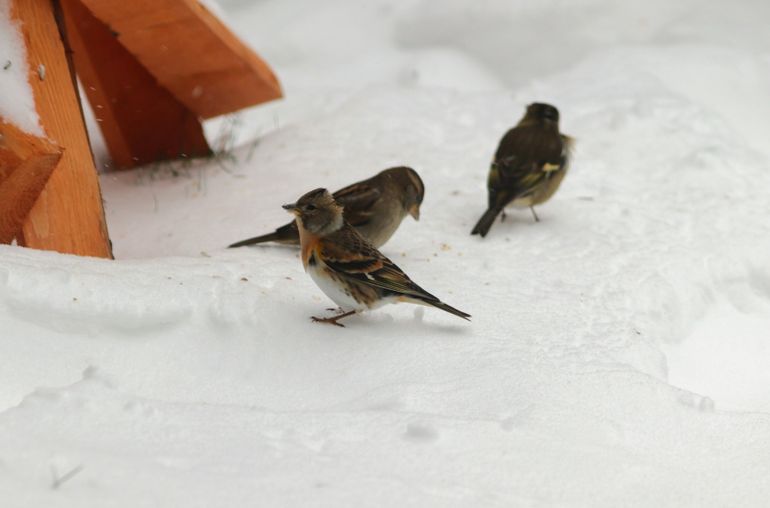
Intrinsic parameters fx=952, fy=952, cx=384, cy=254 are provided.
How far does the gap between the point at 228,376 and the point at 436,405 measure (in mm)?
792

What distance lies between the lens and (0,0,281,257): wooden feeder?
14.6 feet

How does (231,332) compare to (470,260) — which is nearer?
(231,332)

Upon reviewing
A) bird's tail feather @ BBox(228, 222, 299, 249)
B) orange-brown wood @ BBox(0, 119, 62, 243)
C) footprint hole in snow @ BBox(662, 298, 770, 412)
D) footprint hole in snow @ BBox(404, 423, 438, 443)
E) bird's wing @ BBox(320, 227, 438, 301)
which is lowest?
footprint hole in snow @ BBox(662, 298, 770, 412)

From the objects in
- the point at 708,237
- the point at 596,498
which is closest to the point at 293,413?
the point at 596,498

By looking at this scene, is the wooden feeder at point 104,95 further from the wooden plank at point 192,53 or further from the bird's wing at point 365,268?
the bird's wing at point 365,268

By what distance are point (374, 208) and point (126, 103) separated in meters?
2.61

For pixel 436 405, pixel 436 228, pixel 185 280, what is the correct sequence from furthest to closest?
pixel 436 228 → pixel 185 280 → pixel 436 405

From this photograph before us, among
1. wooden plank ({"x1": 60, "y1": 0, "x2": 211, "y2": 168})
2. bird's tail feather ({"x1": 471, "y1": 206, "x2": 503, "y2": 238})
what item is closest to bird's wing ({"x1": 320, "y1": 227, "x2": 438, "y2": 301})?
bird's tail feather ({"x1": 471, "y1": 206, "x2": 503, "y2": 238})

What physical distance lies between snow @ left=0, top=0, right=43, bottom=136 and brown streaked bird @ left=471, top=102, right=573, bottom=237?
8.83 ft

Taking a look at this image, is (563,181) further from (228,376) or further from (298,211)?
(228,376)

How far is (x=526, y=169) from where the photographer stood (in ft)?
20.1

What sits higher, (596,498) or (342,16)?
(342,16)

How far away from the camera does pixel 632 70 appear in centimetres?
862

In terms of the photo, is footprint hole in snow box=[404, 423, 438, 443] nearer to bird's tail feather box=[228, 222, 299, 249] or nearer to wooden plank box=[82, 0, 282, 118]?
bird's tail feather box=[228, 222, 299, 249]
